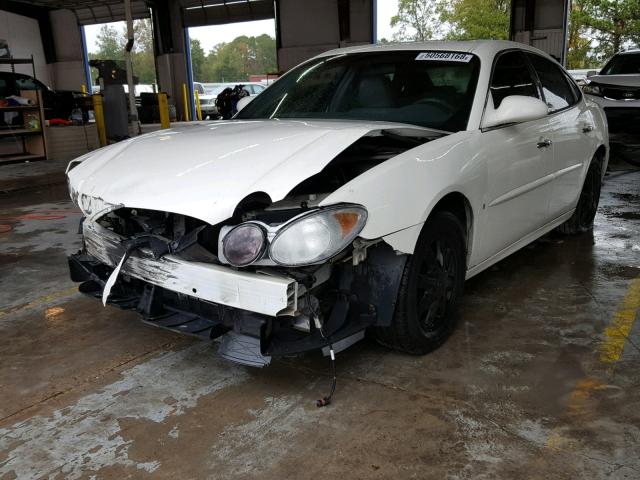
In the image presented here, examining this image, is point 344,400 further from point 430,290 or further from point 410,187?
point 410,187

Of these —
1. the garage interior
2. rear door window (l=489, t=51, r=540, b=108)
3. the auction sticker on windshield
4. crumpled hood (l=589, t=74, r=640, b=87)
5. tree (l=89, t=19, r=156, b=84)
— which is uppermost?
tree (l=89, t=19, r=156, b=84)

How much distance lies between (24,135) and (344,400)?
1120 centimetres

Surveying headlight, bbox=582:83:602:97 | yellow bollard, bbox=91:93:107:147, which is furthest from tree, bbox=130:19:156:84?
headlight, bbox=582:83:602:97

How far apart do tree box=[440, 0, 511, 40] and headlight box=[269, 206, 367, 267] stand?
95.0ft

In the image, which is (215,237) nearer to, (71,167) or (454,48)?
(71,167)

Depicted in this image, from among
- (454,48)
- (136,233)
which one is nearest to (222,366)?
(136,233)

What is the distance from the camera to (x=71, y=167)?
3.42 metres

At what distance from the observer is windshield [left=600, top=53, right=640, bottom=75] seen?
11.0 meters

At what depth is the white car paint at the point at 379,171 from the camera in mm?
2338

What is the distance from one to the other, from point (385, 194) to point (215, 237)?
749 mm

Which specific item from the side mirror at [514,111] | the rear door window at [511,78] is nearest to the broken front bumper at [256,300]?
the side mirror at [514,111]

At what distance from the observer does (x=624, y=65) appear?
36.5ft

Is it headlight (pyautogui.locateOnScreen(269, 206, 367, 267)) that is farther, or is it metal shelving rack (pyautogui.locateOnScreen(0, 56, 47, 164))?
metal shelving rack (pyautogui.locateOnScreen(0, 56, 47, 164))

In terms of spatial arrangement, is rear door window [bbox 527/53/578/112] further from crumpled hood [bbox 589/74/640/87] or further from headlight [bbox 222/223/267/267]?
crumpled hood [bbox 589/74/640/87]
